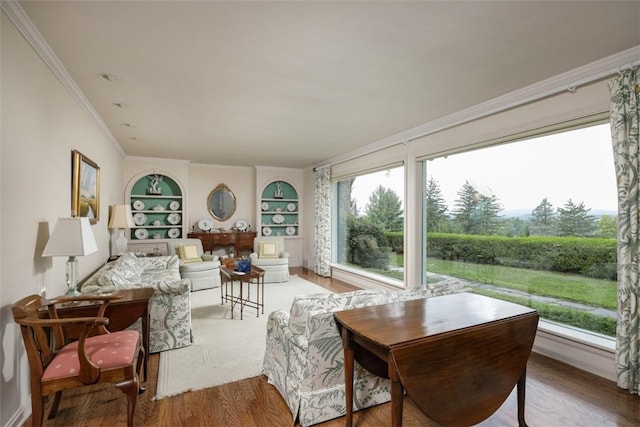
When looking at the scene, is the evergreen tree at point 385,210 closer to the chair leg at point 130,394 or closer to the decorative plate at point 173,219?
the chair leg at point 130,394

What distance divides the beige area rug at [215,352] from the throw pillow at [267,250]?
1793 mm

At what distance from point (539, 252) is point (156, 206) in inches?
260

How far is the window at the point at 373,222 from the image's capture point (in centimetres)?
495

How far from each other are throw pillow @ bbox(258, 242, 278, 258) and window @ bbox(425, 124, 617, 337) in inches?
130

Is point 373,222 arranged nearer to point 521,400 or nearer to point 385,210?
point 385,210

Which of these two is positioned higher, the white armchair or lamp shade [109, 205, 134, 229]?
lamp shade [109, 205, 134, 229]

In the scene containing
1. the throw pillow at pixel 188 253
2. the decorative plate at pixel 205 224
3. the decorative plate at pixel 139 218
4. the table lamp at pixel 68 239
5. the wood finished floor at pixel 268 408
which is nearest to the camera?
the wood finished floor at pixel 268 408

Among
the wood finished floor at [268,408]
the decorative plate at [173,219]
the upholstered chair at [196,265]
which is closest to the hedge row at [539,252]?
the wood finished floor at [268,408]

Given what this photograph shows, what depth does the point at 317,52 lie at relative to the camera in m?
2.25

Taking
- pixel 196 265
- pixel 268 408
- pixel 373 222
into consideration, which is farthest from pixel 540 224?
pixel 196 265

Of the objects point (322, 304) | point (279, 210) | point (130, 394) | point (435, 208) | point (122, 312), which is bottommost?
point (130, 394)

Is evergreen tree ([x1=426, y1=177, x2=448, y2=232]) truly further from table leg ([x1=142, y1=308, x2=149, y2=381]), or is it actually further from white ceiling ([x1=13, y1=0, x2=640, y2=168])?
table leg ([x1=142, y1=308, x2=149, y2=381])

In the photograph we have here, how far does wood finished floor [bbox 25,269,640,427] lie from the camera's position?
1.93 meters

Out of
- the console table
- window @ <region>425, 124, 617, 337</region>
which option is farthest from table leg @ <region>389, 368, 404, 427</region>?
the console table
